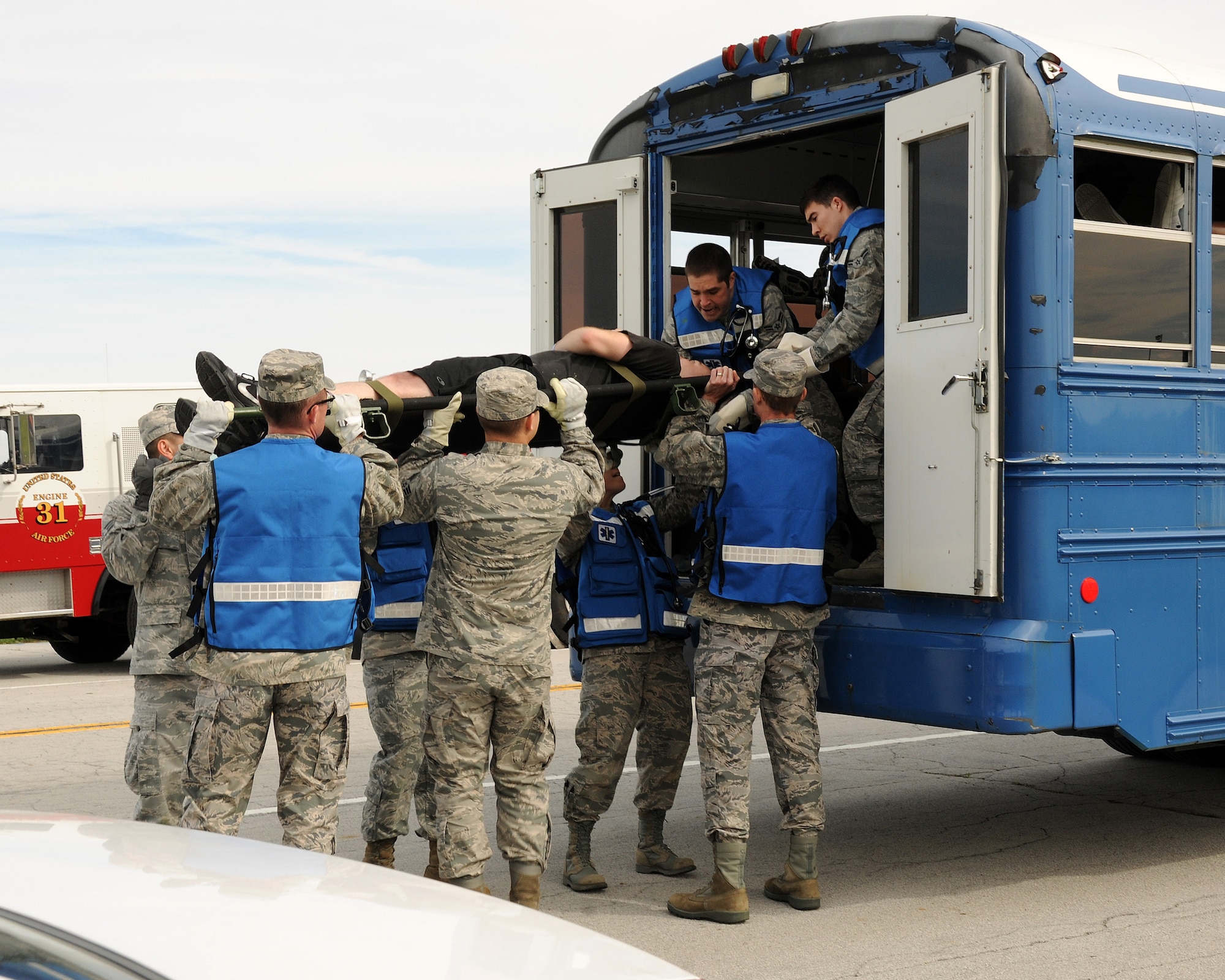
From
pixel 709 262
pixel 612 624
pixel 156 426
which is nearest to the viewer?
pixel 612 624

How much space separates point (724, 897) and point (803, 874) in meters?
0.36

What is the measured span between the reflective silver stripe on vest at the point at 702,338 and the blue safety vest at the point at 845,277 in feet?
2.23

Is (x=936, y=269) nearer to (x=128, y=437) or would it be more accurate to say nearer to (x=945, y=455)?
(x=945, y=455)

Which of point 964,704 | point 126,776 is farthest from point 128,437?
point 964,704

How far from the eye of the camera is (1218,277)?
227 inches

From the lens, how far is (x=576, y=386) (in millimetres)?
5336

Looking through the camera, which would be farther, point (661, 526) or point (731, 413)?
point (661, 526)

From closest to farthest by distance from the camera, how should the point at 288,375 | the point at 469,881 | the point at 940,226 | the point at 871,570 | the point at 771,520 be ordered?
the point at 288,375 → the point at 469,881 → the point at 940,226 → the point at 771,520 → the point at 871,570

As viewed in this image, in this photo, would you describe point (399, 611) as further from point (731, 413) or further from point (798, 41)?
point (798, 41)

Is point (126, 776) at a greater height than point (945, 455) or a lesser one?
lesser

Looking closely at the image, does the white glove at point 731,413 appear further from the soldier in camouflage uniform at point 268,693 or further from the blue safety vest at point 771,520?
the soldier in camouflage uniform at point 268,693

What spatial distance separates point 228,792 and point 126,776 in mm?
1322

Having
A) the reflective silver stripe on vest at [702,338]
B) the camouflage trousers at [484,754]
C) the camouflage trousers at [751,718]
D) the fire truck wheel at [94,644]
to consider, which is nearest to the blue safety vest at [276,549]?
the camouflage trousers at [484,754]

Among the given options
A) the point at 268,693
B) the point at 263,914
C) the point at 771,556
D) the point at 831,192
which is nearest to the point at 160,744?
the point at 268,693
